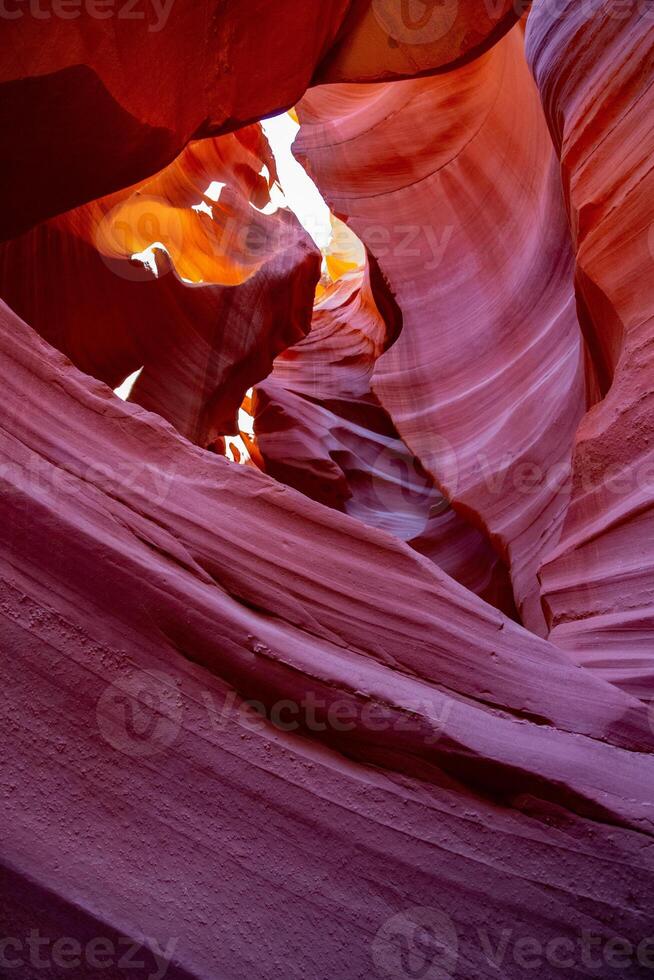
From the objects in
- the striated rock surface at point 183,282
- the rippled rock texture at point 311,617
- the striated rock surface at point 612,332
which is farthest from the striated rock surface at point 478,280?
the striated rock surface at point 612,332

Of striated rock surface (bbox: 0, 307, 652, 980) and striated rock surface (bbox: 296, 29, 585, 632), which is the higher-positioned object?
striated rock surface (bbox: 296, 29, 585, 632)

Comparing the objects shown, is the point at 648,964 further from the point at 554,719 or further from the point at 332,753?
the point at 332,753

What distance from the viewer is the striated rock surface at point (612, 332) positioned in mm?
2984

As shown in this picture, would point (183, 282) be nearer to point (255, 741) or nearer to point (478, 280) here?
point (478, 280)

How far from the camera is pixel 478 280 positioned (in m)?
6.52

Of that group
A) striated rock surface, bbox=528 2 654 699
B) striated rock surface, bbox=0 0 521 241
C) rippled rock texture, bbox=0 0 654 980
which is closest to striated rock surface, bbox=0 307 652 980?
rippled rock texture, bbox=0 0 654 980

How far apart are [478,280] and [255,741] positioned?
531 cm

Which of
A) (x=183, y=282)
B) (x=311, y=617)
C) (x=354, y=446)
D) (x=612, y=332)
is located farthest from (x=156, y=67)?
(x=354, y=446)

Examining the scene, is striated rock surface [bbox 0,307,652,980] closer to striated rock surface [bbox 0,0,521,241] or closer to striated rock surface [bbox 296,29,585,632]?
striated rock surface [bbox 0,0,521,241]

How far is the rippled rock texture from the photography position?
5.96 feet

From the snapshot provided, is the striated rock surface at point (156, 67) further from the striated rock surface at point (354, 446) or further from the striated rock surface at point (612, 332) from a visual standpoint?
the striated rock surface at point (354, 446)

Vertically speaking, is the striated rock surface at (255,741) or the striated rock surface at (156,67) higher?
the striated rock surface at (156,67)

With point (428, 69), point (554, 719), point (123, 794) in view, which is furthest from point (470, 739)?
point (428, 69)

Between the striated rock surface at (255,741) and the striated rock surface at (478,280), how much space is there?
2535mm
